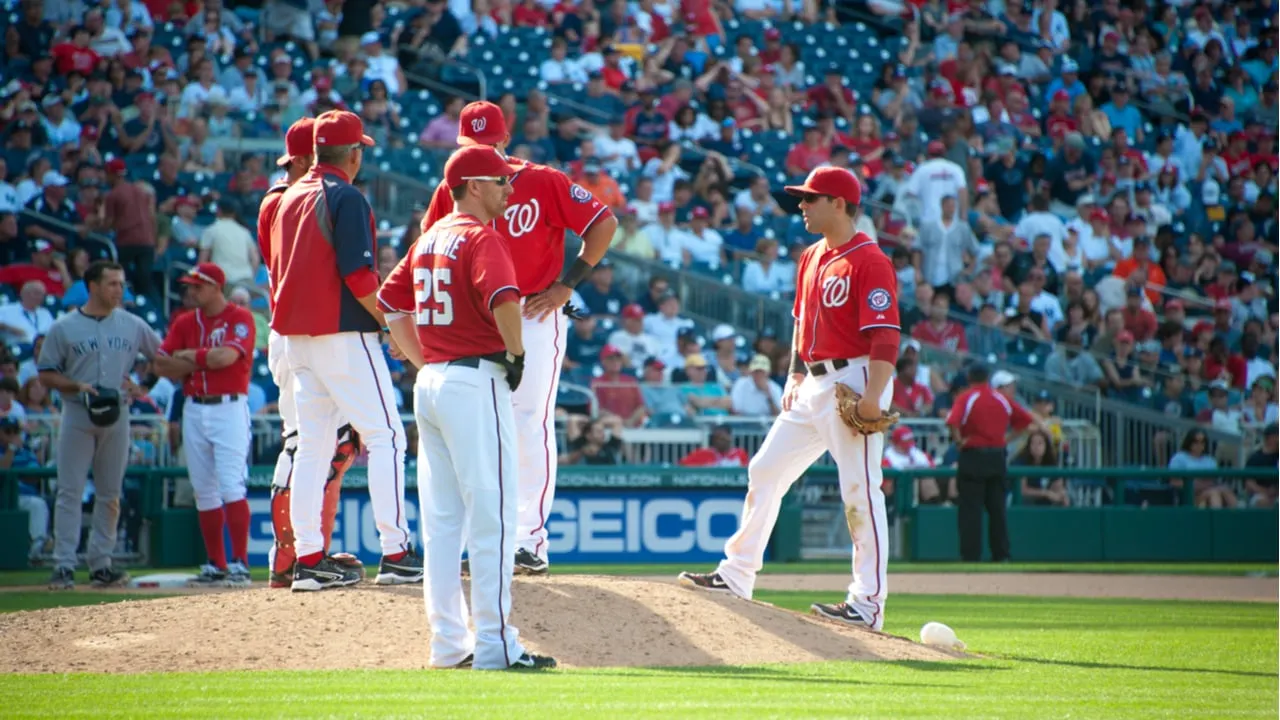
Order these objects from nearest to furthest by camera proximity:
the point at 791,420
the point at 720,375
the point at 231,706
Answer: the point at 231,706
the point at 791,420
the point at 720,375

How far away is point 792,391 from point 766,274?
11028 millimetres

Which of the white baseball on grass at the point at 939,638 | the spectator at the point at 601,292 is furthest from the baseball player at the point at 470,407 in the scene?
the spectator at the point at 601,292

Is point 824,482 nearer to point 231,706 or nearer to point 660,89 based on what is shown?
point 660,89

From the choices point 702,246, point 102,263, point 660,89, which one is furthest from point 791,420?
point 660,89

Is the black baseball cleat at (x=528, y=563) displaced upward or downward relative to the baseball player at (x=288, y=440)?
downward

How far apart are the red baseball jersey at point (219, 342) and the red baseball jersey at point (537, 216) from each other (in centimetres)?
371

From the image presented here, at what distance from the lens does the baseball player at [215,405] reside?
10.8m

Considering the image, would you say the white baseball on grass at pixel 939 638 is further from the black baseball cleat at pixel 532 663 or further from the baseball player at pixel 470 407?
the baseball player at pixel 470 407

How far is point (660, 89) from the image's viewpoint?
22.4 metres

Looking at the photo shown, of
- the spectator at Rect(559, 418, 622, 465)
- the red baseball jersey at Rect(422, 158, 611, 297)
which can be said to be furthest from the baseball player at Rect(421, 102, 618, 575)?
the spectator at Rect(559, 418, 622, 465)

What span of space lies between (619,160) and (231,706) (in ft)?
50.9

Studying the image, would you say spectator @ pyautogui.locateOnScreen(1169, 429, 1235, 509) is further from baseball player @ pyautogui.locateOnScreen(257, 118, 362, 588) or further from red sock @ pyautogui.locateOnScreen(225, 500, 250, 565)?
baseball player @ pyautogui.locateOnScreen(257, 118, 362, 588)

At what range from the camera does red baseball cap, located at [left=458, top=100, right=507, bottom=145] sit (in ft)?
24.5

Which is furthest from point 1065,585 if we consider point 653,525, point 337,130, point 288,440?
point 337,130
